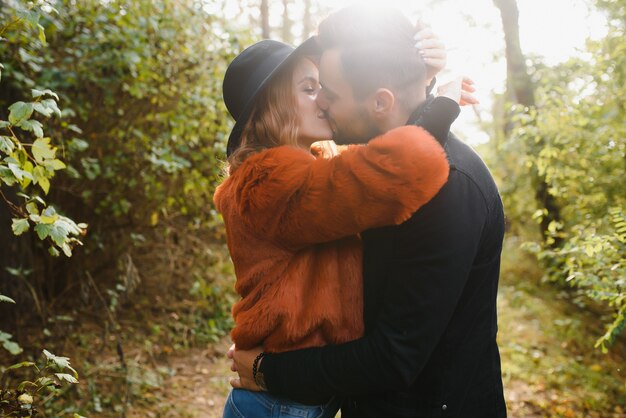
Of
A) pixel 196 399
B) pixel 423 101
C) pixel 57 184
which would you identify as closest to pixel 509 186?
pixel 196 399

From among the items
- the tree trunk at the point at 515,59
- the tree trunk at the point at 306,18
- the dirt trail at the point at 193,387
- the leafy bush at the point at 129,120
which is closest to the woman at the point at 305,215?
the leafy bush at the point at 129,120

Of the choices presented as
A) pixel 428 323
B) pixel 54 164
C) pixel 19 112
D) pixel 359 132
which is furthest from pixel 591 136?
pixel 19 112

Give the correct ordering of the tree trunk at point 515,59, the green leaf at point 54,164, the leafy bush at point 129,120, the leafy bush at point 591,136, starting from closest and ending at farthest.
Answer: the green leaf at point 54,164
the leafy bush at point 129,120
the leafy bush at point 591,136
the tree trunk at point 515,59

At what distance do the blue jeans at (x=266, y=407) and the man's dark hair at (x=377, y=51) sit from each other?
103 centimetres

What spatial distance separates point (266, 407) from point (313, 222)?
2.31 ft

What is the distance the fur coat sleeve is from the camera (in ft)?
4.16

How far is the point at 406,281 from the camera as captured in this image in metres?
1.31

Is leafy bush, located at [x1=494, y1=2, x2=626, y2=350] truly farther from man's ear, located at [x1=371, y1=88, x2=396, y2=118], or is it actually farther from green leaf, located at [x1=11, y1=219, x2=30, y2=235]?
green leaf, located at [x1=11, y1=219, x2=30, y2=235]

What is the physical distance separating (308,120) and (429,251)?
0.91 metres

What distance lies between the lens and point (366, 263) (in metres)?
1.53

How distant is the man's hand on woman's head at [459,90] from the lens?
150 centimetres

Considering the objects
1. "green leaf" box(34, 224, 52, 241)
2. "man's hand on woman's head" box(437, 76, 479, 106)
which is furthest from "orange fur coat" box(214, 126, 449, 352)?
"green leaf" box(34, 224, 52, 241)

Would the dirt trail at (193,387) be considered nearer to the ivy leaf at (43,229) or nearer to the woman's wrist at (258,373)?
the ivy leaf at (43,229)

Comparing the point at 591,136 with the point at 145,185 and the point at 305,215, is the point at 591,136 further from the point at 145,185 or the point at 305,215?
the point at 145,185
